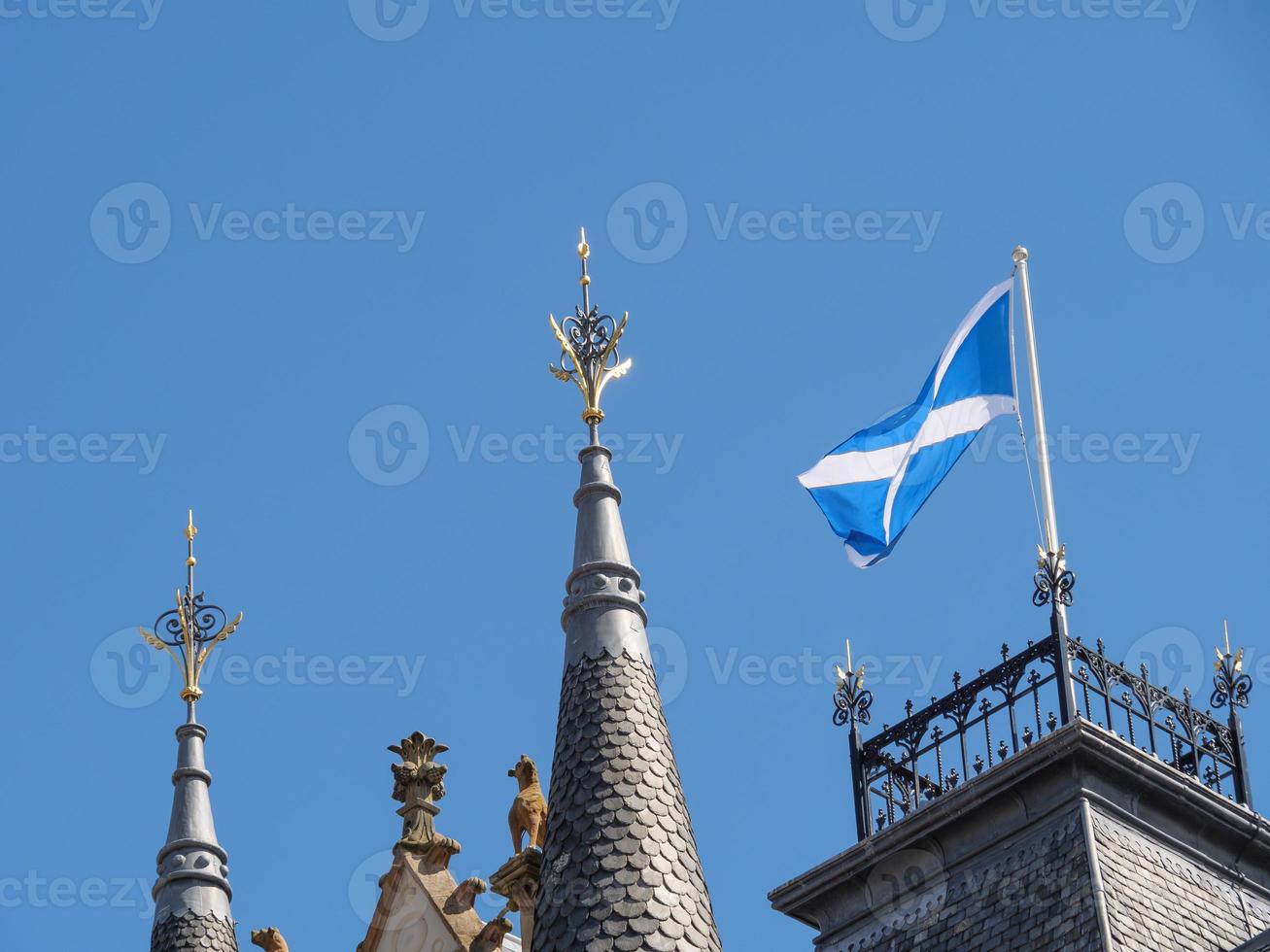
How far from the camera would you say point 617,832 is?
33.0m

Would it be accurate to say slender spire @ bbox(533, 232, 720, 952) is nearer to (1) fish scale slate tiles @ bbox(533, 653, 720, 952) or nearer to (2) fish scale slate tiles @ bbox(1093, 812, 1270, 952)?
(1) fish scale slate tiles @ bbox(533, 653, 720, 952)

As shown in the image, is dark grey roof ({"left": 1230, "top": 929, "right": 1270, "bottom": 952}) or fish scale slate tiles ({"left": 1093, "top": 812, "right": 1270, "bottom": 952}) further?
fish scale slate tiles ({"left": 1093, "top": 812, "right": 1270, "bottom": 952})

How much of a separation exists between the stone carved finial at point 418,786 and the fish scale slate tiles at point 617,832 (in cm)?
451

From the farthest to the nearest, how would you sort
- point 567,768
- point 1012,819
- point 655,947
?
point 1012,819 → point 567,768 → point 655,947

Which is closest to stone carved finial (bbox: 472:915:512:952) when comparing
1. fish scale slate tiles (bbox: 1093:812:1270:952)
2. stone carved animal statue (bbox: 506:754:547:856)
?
stone carved animal statue (bbox: 506:754:547:856)

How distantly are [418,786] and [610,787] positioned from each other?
6.16 metres

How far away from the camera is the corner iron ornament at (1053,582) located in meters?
37.8

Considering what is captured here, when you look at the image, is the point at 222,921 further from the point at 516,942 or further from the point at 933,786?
the point at 933,786

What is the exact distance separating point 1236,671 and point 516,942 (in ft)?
29.1

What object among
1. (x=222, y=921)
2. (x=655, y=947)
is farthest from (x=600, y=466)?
(x=222, y=921)

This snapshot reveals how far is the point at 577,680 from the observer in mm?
34906

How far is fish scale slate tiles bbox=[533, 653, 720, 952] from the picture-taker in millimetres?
32281

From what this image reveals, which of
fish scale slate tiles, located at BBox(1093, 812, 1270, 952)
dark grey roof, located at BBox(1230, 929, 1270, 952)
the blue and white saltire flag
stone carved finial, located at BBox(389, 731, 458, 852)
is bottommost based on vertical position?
dark grey roof, located at BBox(1230, 929, 1270, 952)

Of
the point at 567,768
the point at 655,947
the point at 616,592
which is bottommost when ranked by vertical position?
the point at 655,947
